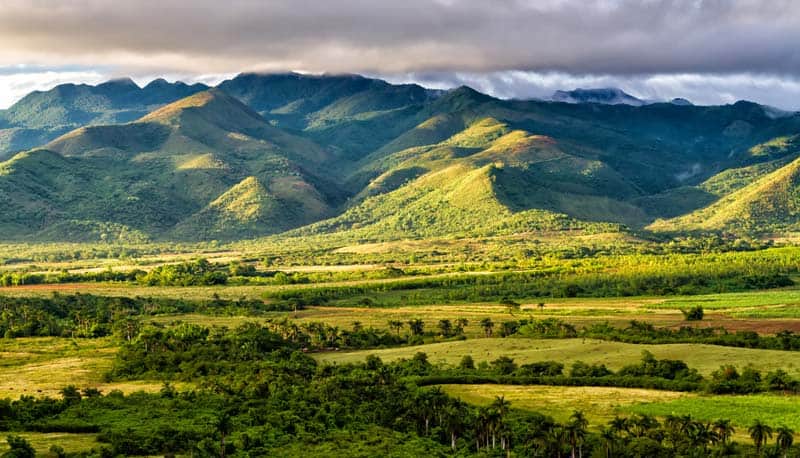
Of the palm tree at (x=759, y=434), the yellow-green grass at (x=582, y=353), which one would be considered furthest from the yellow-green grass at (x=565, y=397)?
the palm tree at (x=759, y=434)

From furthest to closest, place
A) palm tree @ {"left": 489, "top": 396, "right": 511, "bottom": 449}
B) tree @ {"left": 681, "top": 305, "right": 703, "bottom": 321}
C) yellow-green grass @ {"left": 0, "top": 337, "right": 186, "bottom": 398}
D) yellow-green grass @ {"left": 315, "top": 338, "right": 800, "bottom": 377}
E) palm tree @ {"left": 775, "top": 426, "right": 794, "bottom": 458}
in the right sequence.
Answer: tree @ {"left": 681, "top": 305, "right": 703, "bottom": 321} < yellow-green grass @ {"left": 315, "top": 338, "right": 800, "bottom": 377} < yellow-green grass @ {"left": 0, "top": 337, "right": 186, "bottom": 398} < palm tree @ {"left": 489, "top": 396, "right": 511, "bottom": 449} < palm tree @ {"left": 775, "top": 426, "right": 794, "bottom": 458}

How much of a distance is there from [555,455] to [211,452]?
31.2 meters

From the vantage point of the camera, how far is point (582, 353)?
151m

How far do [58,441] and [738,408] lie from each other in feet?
234

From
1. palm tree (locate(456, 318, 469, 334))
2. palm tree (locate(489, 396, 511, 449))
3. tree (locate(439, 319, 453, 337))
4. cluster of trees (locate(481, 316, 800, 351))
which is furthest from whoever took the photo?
palm tree (locate(456, 318, 469, 334))

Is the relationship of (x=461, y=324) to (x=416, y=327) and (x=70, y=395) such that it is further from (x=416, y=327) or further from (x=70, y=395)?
(x=70, y=395)

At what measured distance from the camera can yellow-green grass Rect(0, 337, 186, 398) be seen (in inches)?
5226

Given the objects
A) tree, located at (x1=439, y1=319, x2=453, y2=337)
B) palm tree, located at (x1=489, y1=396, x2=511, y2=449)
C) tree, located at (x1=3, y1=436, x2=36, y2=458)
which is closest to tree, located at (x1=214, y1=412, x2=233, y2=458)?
tree, located at (x1=3, y1=436, x2=36, y2=458)

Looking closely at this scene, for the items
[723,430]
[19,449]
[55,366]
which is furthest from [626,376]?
[55,366]

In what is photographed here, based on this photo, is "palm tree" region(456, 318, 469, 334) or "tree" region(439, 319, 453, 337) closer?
"tree" region(439, 319, 453, 337)

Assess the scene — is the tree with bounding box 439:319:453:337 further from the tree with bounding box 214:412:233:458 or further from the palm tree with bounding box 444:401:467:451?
the tree with bounding box 214:412:233:458

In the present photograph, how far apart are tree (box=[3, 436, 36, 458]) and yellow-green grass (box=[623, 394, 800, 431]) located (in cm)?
6335

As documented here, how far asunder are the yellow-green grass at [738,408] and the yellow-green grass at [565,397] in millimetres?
3035

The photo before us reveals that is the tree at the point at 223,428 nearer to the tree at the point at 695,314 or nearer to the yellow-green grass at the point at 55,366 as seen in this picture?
the yellow-green grass at the point at 55,366
